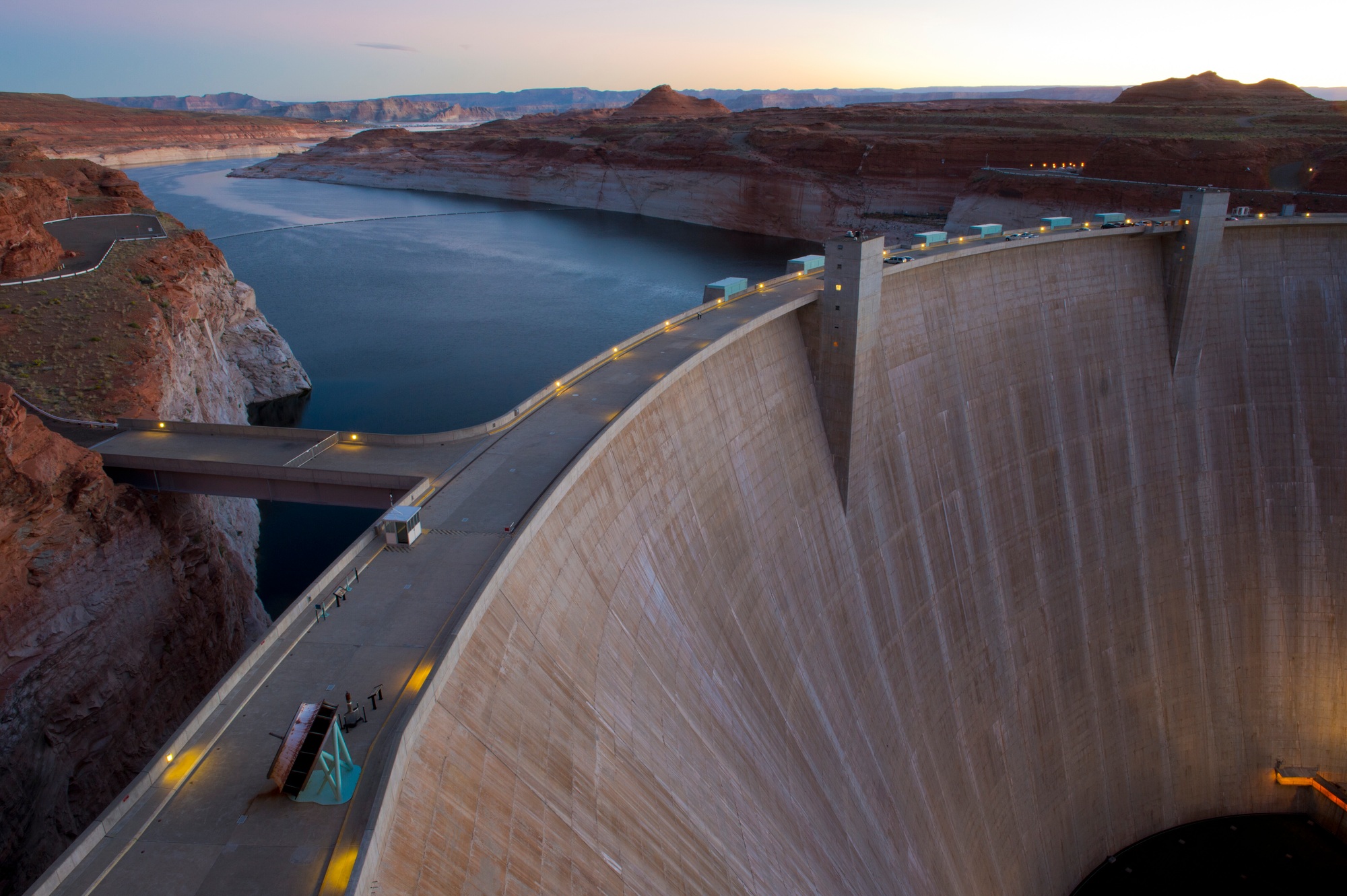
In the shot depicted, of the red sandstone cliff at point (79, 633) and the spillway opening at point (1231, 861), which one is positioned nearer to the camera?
the red sandstone cliff at point (79, 633)

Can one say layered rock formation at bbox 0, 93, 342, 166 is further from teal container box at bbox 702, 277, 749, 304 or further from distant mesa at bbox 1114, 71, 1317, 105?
distant mesa at bbox 1114, 71, 1317, 105

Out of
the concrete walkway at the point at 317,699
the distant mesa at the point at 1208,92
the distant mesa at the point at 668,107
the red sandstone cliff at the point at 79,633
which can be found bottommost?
the red sandstone cliff at the point at 79,633

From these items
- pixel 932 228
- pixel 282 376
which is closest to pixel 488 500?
pixel 282 376

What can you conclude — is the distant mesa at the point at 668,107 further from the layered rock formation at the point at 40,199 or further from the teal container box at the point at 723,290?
the teal container box at the point at 723,290

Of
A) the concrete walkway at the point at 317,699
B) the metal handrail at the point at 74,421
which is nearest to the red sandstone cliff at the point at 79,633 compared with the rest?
the metal handrail at the point at 74,421

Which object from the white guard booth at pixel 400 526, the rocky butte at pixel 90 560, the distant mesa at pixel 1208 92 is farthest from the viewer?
the distant mesa at pixel 1208 92

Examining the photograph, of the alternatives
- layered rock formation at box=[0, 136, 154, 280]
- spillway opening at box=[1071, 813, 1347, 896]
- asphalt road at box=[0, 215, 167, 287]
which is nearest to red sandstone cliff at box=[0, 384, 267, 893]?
layered rock formation at box=[0, 136, 154, 280]
